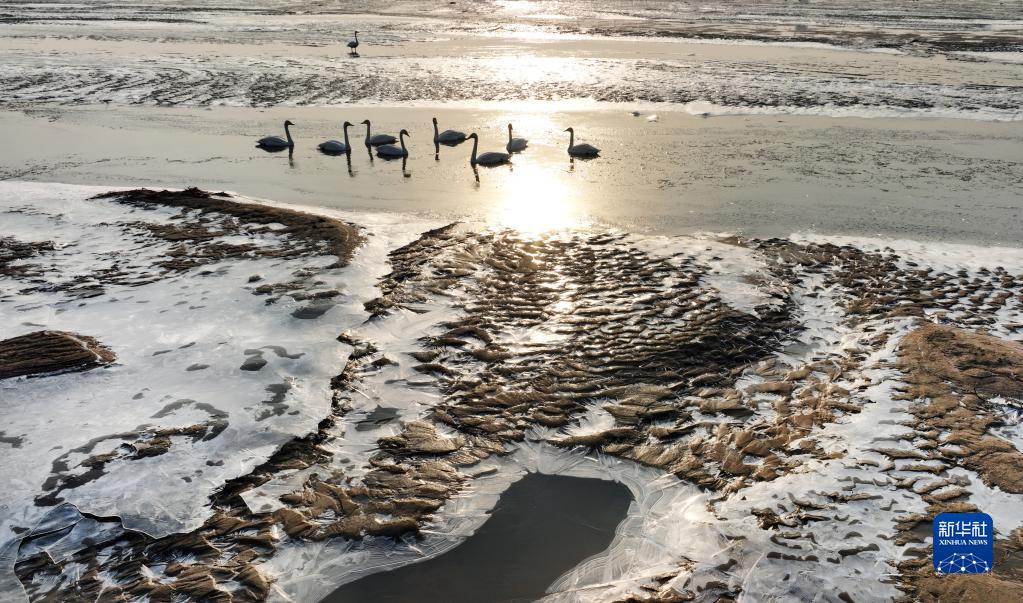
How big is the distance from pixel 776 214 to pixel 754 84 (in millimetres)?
10509

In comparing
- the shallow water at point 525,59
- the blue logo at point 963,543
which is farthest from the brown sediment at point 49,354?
the shallow water at point 525,59

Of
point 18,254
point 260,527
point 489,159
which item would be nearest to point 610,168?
point 489,159

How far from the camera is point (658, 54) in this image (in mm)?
25312

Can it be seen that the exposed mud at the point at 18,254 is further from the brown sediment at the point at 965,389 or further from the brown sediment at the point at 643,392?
the brown sediment at the point at 965,389

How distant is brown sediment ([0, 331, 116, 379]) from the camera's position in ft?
21.5

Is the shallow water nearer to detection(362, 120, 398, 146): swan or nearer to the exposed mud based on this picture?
detection(362, 120, 398, 146): swan

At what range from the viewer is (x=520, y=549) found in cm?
494

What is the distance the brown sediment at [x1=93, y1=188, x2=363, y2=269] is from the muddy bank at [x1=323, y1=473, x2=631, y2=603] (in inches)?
187

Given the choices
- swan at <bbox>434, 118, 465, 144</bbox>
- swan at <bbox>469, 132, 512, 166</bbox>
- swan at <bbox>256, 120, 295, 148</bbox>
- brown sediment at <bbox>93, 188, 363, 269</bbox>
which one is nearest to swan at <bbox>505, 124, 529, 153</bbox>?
swan at <bbox>469, 132, 512, 166</bbox>

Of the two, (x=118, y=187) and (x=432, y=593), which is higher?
(x=118, y=187)

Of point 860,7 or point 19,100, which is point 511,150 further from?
point 860,7

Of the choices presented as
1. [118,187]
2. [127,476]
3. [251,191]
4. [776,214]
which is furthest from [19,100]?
[776,214]

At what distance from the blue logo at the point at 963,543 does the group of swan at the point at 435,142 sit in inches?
390

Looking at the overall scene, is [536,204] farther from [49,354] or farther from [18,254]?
[18,254]
